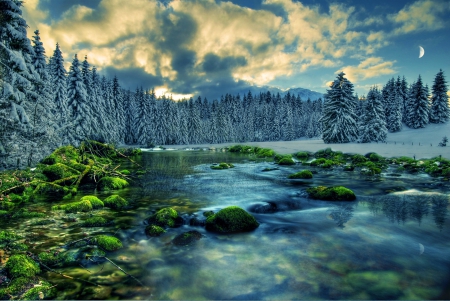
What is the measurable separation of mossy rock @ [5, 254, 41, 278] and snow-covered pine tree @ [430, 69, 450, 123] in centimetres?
7020

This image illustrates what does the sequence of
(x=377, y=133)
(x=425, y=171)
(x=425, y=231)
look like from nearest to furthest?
1. (x=425, y=231)
2. (x=425, y=171)
3. (x=377, y=133)

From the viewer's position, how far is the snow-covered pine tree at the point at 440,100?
52513mm

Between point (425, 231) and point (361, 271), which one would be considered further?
point (425, 231)

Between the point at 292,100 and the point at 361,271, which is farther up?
the point at 292,100

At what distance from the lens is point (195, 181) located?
54.0ft

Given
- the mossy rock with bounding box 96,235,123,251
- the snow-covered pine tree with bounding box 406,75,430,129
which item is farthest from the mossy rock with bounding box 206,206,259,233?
the snow-covered pine tree with bounding box 406,75,430,129

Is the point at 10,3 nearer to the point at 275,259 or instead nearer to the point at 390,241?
the point at 275,259

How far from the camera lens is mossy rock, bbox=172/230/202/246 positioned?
22.1 ft

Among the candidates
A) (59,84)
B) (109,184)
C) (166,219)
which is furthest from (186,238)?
(59,84)

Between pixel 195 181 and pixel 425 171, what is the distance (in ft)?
54.9

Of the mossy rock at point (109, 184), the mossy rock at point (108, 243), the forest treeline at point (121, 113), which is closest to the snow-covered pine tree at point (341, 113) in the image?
the forest treeline at point (121, 113)

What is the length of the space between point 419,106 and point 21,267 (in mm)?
67420

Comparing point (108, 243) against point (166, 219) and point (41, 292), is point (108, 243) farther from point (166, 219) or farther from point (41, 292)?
point (166, 219)

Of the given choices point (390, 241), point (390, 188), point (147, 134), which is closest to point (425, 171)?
point (390, 188)
